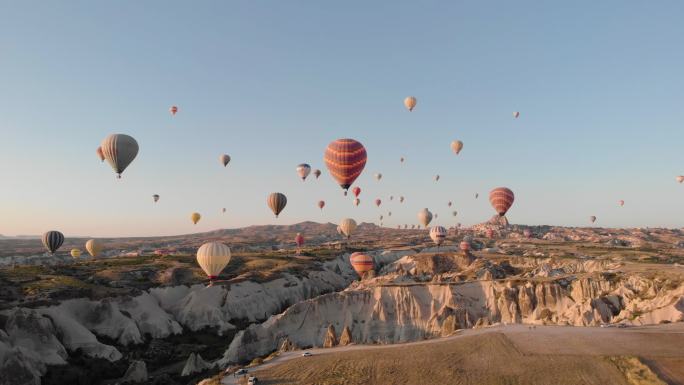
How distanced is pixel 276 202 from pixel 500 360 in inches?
2389

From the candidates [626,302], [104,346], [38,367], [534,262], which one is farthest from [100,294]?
[534,262]

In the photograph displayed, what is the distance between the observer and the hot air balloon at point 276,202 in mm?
85000

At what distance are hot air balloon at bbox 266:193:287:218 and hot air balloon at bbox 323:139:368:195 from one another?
2647 cm

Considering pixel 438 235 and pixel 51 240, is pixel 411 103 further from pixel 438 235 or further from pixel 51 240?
pixel 51 240

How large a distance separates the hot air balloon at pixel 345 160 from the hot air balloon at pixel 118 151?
2866 centimetres

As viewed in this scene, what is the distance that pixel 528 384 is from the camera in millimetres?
26406

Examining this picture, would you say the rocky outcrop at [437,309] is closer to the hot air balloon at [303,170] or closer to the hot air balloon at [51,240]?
the hot air balloon at [303,170]

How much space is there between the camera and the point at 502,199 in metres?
88.4

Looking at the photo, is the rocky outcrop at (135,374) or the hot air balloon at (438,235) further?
the hot air balloon at (438,235)

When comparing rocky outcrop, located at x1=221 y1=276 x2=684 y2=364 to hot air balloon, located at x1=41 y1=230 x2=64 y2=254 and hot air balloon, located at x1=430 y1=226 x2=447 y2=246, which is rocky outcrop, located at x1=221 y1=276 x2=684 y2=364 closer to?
hot air balloon, located at x1=430 y1=226 x2=447 y2=246

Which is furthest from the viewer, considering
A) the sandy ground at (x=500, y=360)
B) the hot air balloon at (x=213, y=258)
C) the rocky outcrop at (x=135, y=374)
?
the hot air balloon at (x=213, y=258)

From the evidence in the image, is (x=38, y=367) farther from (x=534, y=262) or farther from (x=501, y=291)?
(x=534, y=262)

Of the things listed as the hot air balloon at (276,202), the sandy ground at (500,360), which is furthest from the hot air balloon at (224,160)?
the sandy ground at (500,360)

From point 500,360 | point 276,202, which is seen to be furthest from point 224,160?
point 500,360
